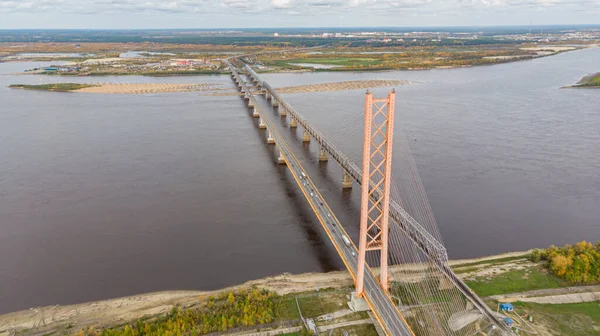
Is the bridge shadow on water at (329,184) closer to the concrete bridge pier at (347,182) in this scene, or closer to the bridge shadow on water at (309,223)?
the bridge shadow on water at (309,223)

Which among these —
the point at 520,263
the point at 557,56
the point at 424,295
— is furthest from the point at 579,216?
the point at 557,56

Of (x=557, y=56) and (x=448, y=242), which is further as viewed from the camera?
(x=557, y=56)

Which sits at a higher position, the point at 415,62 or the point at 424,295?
the point at 415,62

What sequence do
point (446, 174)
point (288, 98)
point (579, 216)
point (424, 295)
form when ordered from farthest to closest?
point (288, 98) < point (446, 174) < point (579, 216) < point (424, 295)

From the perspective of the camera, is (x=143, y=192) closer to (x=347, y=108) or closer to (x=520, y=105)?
(x=347, y=108)

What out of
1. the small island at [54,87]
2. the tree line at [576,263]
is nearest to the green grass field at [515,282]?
the tree line at [576,263]
